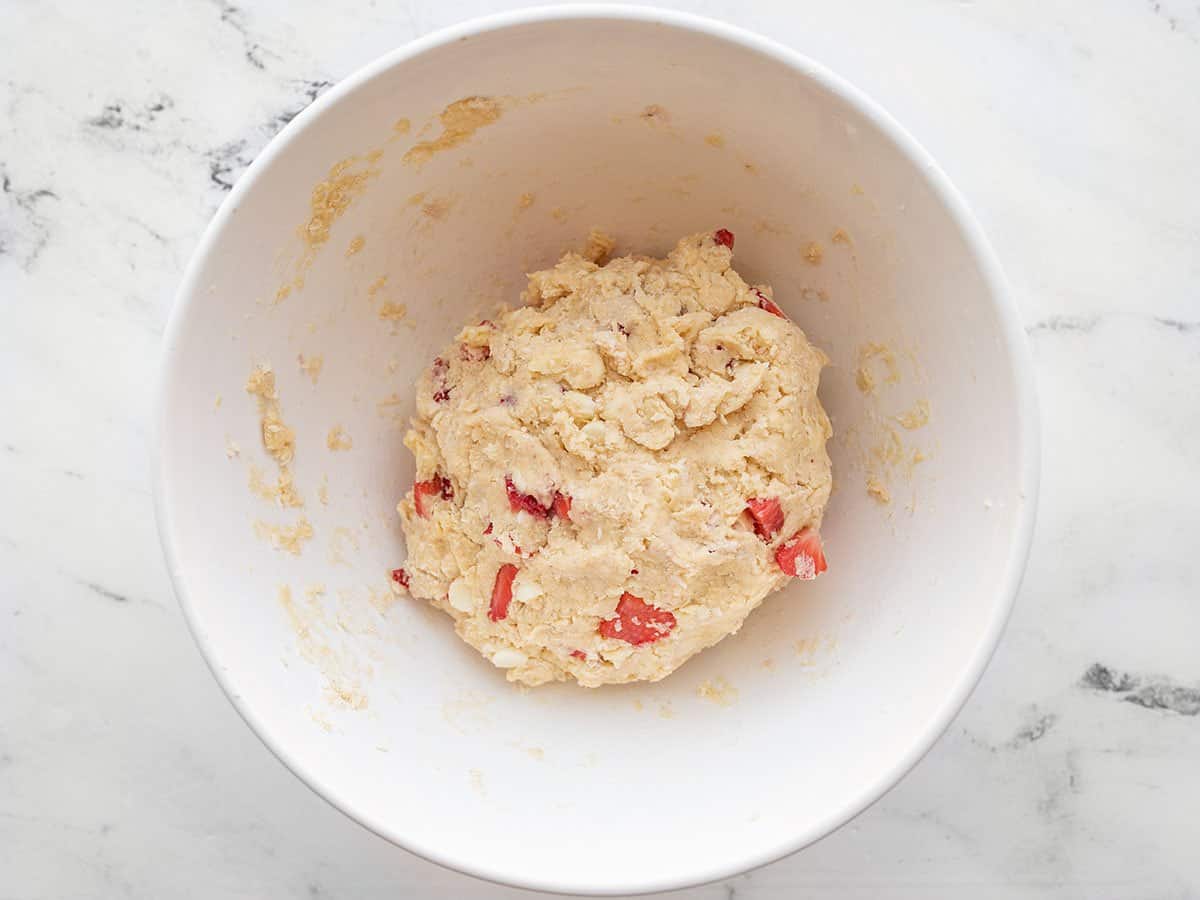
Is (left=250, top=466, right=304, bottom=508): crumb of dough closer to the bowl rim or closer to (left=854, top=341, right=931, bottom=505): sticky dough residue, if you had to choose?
the bowl rim

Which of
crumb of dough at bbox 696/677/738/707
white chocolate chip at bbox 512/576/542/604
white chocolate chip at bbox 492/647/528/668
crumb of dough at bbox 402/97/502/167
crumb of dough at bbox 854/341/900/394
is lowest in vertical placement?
crumb of dough at bbox 696/677/738/707

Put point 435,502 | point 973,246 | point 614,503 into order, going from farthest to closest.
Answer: point 435,502
point 614,503
point 973,246

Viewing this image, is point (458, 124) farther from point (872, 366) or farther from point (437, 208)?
point (872, 366)

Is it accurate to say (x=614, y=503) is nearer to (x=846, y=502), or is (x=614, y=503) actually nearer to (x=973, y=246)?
(x=846, y=502)

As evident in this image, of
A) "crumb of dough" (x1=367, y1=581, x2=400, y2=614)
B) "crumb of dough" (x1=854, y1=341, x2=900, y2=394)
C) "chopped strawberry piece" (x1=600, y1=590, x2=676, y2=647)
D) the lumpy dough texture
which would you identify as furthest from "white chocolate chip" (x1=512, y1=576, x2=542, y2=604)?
"crumb of dough" (x1=854, y1=341, x2=900, y2=394)

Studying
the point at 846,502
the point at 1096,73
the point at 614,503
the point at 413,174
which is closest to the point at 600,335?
the point at 614,503

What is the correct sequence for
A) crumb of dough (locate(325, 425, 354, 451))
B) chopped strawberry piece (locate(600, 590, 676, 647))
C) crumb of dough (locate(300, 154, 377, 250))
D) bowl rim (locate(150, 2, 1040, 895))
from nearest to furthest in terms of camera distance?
bowl rim (locate(150, 2, 1040, 895)), crumb of dough (locate(300, 154, 377, 250)), chopped strawberry piece (locate(600, 590, 676, 647)), crumb of dough (locate(325, 425, 354, 451))

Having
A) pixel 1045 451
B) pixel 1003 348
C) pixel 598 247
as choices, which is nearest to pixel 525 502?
pixel 598 247
